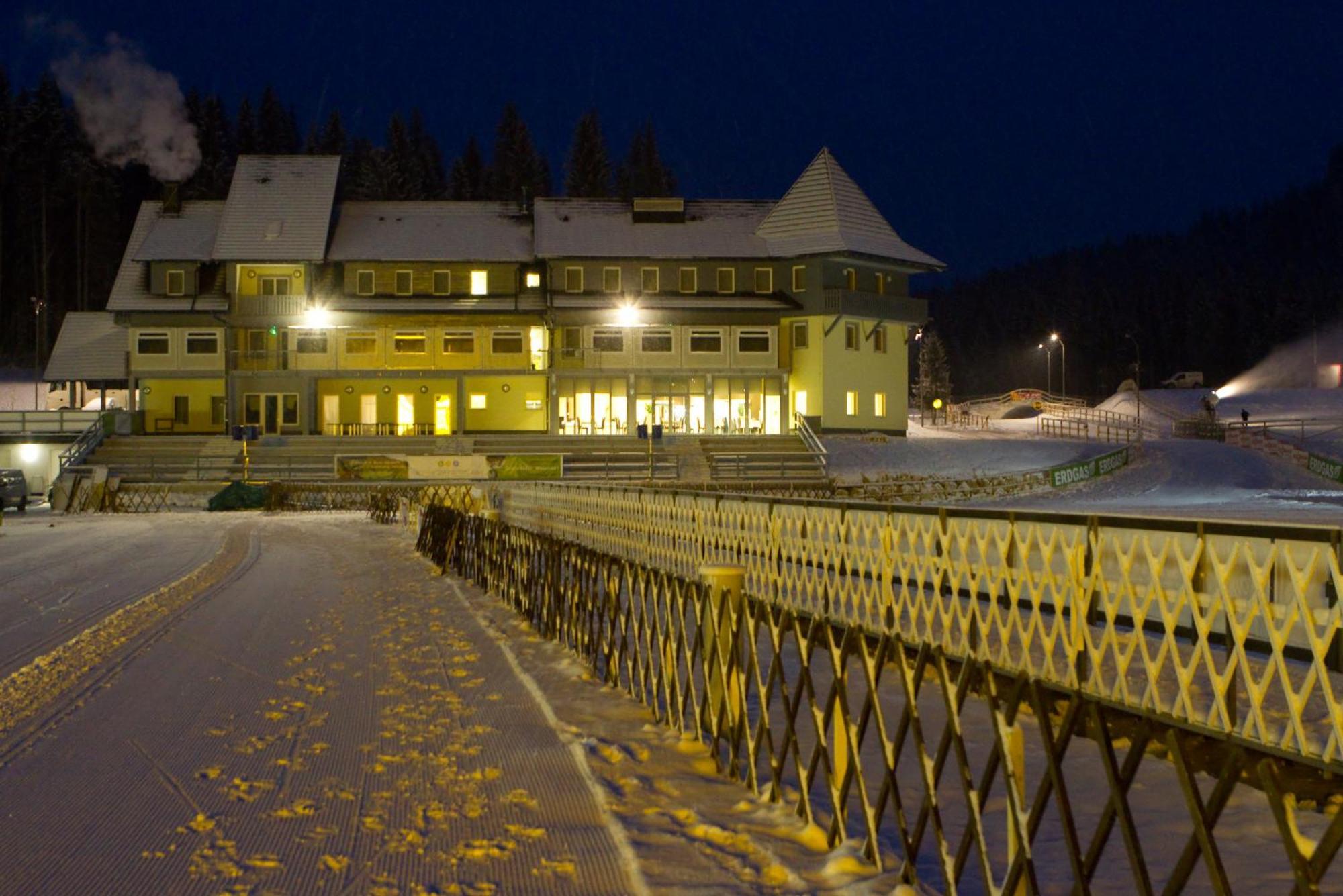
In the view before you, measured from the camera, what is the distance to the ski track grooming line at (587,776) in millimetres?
6047

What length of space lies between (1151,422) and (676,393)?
3320 centimetres

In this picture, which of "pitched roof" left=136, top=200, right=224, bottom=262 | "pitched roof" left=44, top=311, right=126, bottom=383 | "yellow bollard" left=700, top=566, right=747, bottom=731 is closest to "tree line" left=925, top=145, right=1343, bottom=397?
"pitched roof" left=136, top=200, right=224, bottom=262

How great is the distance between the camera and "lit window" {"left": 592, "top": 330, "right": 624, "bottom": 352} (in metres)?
58.8

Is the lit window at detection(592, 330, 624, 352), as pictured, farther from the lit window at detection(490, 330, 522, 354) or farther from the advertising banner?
the advertising banner

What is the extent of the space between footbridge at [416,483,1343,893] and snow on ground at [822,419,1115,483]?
34.7 metres

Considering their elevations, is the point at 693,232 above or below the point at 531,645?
above

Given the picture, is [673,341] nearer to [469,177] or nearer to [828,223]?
[828,223]

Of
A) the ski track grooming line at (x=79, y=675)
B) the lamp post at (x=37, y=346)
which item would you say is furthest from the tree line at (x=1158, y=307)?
the ski track grooming line at (x=79, y=675)

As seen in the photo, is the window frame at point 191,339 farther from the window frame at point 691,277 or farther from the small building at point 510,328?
the window frame at point 691,277

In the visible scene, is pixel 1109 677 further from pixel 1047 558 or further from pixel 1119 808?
pixel 1119 808

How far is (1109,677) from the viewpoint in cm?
1059

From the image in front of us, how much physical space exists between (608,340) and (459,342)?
7729 millimetres

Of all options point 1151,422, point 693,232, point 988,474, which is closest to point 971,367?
point 1151,422

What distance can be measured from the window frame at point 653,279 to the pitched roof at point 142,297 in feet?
69.5
